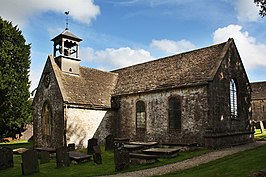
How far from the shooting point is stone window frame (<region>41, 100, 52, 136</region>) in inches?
1053

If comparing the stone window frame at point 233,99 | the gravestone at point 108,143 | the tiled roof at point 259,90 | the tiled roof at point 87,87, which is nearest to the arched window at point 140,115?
the tiled roof at point 87,87

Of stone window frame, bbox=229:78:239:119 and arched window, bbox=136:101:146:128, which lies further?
arched window, bbox=136:101:146:128

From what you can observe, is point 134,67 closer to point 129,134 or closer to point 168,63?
point 168,63

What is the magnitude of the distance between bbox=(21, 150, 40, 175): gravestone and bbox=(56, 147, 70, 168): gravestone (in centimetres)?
141

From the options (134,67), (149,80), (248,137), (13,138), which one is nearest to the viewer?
(248,137)

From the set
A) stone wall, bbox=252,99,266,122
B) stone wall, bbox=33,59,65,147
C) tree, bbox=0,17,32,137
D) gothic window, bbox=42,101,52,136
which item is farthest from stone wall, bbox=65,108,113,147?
stone wall, bbox=252,99,266,122

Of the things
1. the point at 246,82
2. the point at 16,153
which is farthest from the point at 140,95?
the point at 16,153

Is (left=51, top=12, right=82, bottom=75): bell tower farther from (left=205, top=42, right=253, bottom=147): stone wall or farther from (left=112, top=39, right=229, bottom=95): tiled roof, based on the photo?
(left=205, top=42, right=253, bottom=147): stone wall

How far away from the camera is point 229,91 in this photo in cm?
2333

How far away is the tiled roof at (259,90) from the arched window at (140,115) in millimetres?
39706

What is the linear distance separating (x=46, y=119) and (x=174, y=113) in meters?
13.3

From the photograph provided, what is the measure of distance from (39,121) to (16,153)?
4.65 m

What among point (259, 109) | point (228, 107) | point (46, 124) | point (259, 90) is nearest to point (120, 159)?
point (228, 107)

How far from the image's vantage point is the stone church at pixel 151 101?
852 inches
